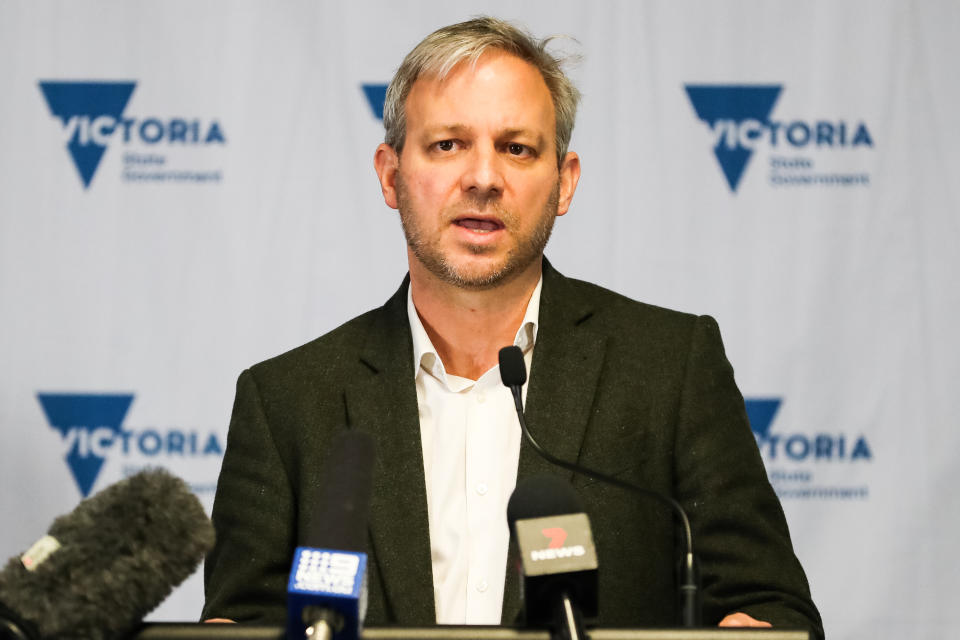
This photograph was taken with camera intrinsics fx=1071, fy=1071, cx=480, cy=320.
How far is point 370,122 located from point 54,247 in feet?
3.59

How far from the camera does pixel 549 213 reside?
2305 mm

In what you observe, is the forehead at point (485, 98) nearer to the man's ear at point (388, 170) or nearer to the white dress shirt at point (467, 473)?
the man's ear at point (388, 170)

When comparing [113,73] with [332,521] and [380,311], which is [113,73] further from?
[332,521]

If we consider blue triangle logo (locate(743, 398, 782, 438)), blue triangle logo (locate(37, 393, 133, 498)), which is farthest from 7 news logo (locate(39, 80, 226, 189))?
blue triangle logo (locate(743, 398, 782, 438))

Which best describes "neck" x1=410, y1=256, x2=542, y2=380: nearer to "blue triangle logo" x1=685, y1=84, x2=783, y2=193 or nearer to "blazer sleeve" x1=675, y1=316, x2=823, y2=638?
"blazer sleeve" x1=675, y1=316, x2=823, y2=638

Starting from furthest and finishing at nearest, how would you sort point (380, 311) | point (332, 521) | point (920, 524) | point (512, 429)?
point (920, 524) → point (380, 311) → point (512, 429) → point (332, 521)

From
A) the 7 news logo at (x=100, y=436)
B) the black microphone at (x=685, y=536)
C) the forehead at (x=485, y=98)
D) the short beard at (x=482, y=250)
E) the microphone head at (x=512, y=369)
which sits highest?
the forehead at (x=485, y=98)

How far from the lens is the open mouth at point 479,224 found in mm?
2211

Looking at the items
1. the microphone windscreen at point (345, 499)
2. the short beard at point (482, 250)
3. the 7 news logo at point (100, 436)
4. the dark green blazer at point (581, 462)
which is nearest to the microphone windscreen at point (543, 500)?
the microphone windscreen at point (345, 499)

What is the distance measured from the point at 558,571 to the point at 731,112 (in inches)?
102

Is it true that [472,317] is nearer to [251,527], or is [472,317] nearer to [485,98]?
[485,98]

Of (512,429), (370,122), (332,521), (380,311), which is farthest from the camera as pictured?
(370,122)

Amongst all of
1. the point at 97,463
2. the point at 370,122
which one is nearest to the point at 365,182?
the point at 370,122

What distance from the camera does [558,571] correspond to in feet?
3.55
